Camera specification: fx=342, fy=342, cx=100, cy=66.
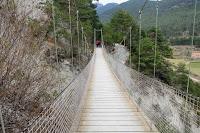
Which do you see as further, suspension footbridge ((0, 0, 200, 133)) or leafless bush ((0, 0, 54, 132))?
leafless bush ((0, 0, 54, 132))

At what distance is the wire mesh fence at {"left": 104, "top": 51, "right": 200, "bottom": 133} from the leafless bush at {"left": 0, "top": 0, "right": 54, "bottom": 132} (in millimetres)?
1340

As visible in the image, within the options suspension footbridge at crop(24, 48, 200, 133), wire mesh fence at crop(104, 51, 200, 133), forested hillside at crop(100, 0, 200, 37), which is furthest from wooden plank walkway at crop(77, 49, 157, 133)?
forested hillside at crop(100, 0, 200, 37)

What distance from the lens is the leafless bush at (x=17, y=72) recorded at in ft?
10.9

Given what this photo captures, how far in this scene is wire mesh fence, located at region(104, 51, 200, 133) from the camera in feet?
9.61

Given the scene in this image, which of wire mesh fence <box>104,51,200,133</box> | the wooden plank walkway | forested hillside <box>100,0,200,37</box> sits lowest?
the wooden plank walkway

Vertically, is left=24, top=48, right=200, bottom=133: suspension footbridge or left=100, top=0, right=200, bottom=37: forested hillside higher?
left=100, top=0, right=200, bottom=37: forested hillside

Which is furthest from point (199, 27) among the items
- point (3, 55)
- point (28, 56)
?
point (3, 55)

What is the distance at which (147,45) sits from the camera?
23.3 m

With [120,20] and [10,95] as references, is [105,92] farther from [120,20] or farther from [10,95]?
[120,20]

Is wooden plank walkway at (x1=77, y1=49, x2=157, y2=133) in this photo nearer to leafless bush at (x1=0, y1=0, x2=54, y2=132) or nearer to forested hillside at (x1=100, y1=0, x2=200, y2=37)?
leafless bush at (x1=0, y1=0, x2=54, y2=132)

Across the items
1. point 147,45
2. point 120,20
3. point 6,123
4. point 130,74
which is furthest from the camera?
point 120,20

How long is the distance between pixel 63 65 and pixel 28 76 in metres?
6.97

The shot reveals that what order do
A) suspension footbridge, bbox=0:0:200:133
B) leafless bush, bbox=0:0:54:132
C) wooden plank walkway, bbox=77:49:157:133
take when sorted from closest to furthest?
suspension footbridge, bbox=0:0:200:133 → leafless bush, bbox=0:0:54:132 → wooden plank walkway, bbox=77:49:157:133

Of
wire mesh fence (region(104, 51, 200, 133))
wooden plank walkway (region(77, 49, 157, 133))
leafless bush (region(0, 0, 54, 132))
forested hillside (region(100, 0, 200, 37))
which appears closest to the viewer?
wire mesh fence (region(104, 51, 200, 133))
